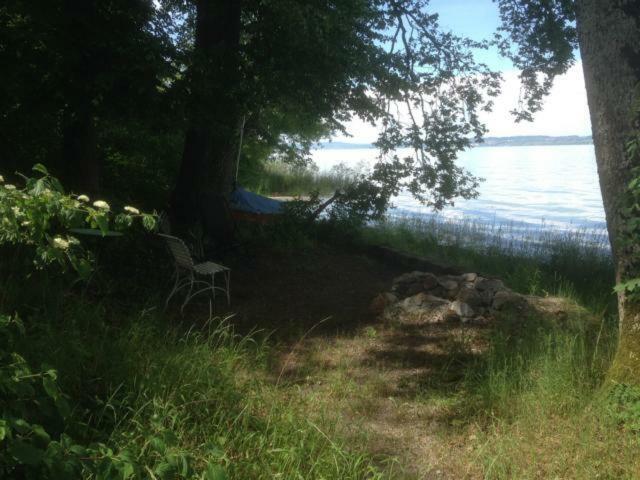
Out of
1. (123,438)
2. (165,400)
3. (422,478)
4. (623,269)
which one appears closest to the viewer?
(123,438)

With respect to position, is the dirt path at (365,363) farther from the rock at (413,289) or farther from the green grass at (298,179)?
the green grass at (298,179)

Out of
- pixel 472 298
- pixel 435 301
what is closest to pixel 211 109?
pixel 435 301

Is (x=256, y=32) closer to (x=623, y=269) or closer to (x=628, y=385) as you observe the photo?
(x=623, y=269)

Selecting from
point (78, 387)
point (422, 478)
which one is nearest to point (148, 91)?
point (78, 387)

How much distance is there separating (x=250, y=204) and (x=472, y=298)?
5.79m

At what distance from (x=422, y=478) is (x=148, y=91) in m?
4.78

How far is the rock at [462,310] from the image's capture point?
552 cm

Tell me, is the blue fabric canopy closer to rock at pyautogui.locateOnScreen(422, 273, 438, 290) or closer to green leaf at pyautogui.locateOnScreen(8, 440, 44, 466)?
rock at pyautogui.locateOnScreen(422, 273, 438, 290)

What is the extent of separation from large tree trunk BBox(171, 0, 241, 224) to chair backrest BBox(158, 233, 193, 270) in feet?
5.38

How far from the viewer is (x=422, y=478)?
2.93m

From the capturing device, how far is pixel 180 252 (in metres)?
5.72

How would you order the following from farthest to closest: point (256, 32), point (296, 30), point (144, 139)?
1. point (144, 139)
2. point (256, 32)
3. point (296, 30)

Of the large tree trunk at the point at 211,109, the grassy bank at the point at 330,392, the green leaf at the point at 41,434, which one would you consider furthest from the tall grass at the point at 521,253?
the green leaf at the point at 41,434

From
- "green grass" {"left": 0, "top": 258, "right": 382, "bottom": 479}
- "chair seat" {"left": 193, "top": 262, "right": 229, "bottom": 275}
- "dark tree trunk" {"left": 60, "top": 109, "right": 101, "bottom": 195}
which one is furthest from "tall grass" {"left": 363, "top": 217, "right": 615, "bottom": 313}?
"dark tree trunk" {"left": 60, "top": 109, "right": 101, "bottom": 195}
